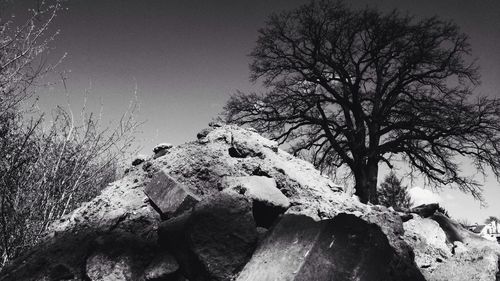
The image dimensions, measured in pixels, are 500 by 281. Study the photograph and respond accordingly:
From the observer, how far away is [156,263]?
2389mm

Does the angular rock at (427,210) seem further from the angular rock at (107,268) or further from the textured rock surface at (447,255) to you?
the angular rock at (107,268)

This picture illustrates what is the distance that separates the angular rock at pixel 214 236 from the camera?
2.26m

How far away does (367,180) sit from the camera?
1194 centimetres

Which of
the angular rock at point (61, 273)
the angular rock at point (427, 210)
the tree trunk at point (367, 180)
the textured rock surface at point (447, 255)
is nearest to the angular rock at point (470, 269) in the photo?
the textured rock surface at point (447, 255)

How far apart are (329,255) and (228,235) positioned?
27.8 inches

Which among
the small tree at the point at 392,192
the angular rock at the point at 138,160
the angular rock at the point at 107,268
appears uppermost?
the small tree at the point at 392,192

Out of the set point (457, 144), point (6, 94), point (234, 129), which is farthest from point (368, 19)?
point (6, 94)

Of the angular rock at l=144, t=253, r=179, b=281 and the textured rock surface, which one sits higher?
the textured rock surface

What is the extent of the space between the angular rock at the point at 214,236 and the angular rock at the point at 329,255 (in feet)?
0.39

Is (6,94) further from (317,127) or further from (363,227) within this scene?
(317,127)

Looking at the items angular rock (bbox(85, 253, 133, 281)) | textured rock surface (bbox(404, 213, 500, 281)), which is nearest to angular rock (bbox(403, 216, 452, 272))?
textured rock surface (bbox(404, 213, 500, 281))

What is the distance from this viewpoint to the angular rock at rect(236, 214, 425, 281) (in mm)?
1968

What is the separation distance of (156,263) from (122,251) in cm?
29

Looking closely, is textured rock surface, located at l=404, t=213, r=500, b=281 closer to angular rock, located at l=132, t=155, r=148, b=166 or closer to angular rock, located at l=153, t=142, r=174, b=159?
angular rock, located at l=153, t=142, r=174, b=159
